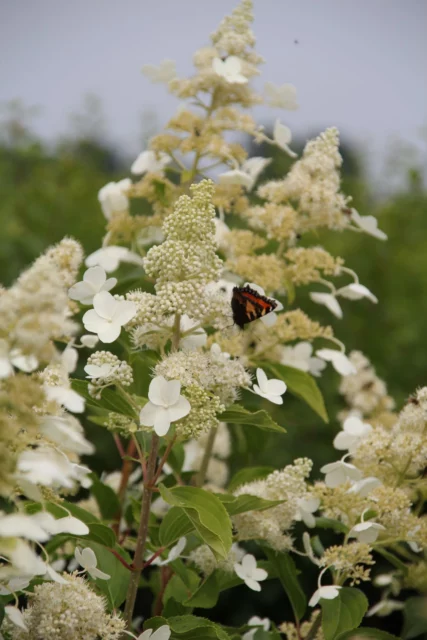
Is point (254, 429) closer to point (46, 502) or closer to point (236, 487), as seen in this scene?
point (236, 487)

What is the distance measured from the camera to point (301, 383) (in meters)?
1.95

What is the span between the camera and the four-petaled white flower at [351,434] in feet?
5.63

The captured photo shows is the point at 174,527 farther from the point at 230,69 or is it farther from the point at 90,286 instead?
the point at 230,69

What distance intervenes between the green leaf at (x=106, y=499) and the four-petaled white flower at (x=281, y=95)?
1.09 metres

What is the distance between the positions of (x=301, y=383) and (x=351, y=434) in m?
0.26

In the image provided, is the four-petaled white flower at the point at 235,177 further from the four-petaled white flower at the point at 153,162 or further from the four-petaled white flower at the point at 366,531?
the four-petaled white flower at the point at 366,531

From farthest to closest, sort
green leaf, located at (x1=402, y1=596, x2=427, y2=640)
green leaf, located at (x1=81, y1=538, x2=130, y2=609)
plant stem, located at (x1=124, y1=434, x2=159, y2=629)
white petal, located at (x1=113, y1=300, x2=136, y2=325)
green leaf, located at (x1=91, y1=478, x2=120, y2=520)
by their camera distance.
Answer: green leaf, located at (x1=91, y1=478, x2=120, y2=520) < green leaf, located at (x1=402, y1=596, x2=427, y2=640) < green leaf, located at (x1=81, y1=538, x2=130, y2=609) < plant stem, located at (x1=124, y1=434, x2=159, y2=629) < white petal, located at (x1=113, y1=300, x2=136, y2=325)

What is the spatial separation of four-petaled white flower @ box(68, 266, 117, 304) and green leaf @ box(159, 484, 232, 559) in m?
0.39

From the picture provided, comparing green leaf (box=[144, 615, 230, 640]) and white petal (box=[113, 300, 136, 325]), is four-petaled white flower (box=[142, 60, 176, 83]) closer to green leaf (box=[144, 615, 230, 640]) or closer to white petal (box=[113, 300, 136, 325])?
white petal (box=[113, 300, 136, 325])

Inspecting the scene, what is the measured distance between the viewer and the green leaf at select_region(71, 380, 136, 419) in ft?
4.67

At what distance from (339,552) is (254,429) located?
1.61ft

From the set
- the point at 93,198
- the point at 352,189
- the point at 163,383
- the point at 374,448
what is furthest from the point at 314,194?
the point at 352,189

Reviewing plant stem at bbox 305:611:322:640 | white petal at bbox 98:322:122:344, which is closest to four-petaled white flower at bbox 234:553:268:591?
plant stem at bbox 305:611:322:640

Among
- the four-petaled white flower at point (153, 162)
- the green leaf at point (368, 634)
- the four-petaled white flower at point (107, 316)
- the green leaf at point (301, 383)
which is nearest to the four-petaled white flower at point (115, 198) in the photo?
the four-petaled white flower at point (153, 162)
